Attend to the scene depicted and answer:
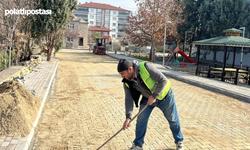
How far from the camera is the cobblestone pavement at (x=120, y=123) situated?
464 centimetres

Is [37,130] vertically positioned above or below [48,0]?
below

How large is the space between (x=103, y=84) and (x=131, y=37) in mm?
17247

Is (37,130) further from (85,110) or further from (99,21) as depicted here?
(99,21)

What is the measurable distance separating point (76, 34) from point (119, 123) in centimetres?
4863

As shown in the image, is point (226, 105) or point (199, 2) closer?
point (226, 105)

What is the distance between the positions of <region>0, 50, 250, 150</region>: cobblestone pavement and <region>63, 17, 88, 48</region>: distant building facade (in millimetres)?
43004

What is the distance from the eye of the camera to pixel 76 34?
52.3 meters

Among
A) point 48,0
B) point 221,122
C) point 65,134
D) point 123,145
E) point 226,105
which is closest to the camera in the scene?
point 123,145

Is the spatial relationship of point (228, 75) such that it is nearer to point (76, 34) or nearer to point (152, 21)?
point (152, 21)

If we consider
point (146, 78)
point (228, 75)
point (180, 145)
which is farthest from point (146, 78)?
point (228, 75)

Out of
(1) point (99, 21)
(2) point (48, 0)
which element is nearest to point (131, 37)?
(2) point (48, 0)

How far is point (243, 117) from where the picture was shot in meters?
6.91

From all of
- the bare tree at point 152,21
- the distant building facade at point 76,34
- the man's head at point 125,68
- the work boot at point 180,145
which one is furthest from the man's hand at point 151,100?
the distant building facade at point 76,34

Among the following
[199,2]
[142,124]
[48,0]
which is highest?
[199,2]
